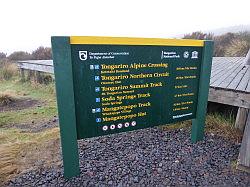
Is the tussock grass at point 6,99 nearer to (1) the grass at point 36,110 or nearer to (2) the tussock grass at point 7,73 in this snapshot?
(1) the grass at point 36,110

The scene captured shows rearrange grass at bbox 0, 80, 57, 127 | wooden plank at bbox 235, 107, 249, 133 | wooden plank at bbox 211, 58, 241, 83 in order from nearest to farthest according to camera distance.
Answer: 1. wooden plank at bbox 235, 107, 249, 133
2. wooden plank at bbox 211, 58, 241, 83
3. grass at bbox 0, 80, 57, 127

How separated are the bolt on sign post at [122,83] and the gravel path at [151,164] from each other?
34cm

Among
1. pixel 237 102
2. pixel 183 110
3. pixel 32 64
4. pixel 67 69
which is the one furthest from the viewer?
pixel 32 64

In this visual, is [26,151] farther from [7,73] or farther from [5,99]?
[7,73]

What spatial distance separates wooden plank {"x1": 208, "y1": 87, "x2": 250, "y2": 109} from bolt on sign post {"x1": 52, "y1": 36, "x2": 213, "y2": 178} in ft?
1.68

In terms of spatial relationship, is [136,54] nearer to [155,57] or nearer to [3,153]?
[155,57]

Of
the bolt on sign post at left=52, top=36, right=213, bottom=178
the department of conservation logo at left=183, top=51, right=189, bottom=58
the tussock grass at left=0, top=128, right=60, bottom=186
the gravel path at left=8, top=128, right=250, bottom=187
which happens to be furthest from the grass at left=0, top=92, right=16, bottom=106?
the department of conservation logo at left=183, top=51, right=189, bottom=58

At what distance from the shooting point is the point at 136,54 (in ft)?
9.64

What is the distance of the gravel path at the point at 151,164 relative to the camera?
2879 millimetres

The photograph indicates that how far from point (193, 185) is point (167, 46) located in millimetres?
1801

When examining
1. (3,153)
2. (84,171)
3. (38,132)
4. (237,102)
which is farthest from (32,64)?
(237,102)

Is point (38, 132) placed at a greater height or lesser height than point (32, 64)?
lesser

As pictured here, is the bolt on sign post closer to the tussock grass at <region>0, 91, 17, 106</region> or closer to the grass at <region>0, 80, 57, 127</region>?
the grass at <region>0, 80, 57, 127</region>

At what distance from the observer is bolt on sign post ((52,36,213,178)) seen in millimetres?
2602
